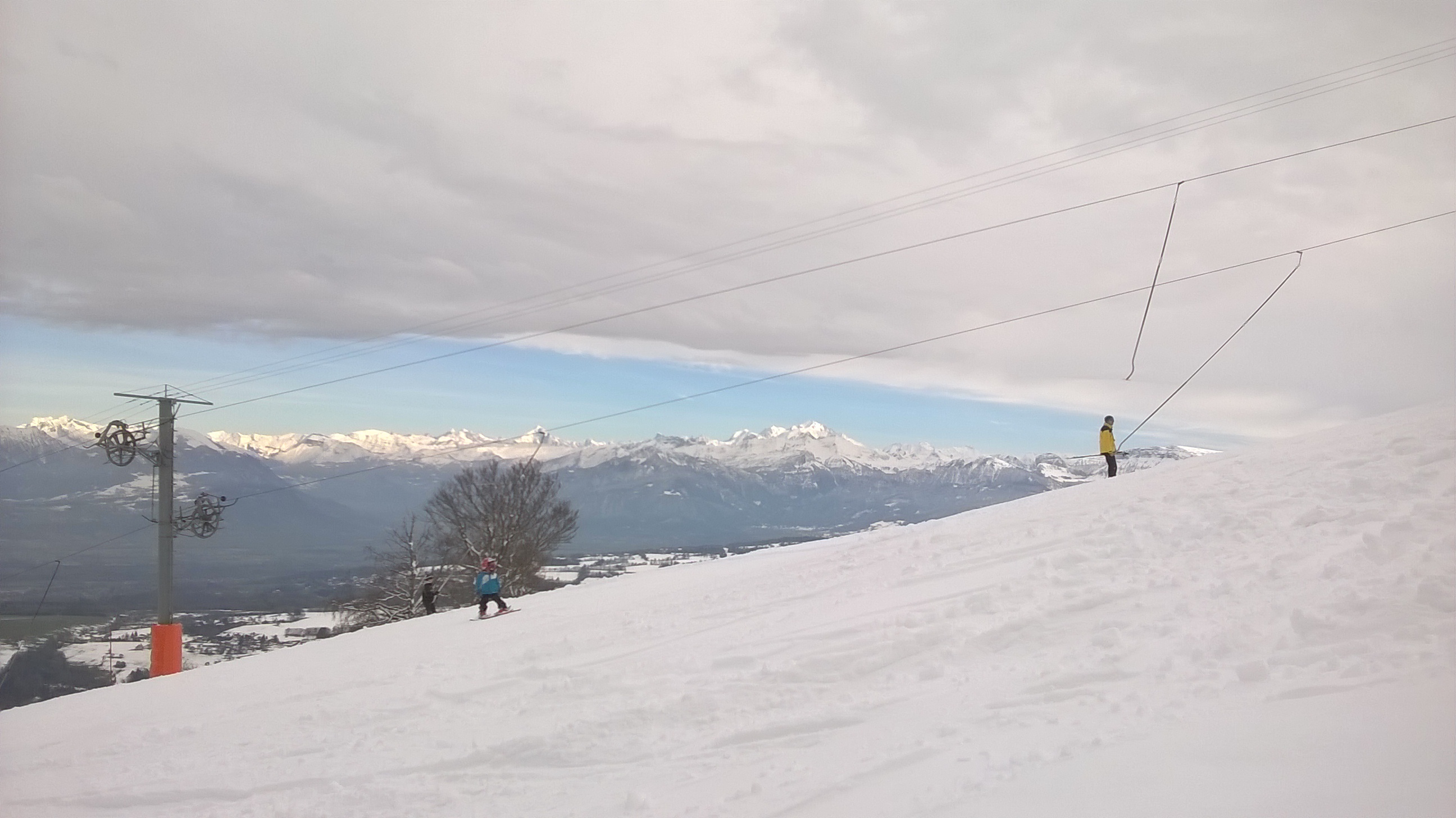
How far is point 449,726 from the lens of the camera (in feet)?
38.0

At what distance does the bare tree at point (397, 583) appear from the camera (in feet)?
165

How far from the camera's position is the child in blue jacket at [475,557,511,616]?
22.9 meters

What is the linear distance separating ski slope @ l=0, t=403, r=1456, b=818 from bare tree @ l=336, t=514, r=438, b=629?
33.3 metres

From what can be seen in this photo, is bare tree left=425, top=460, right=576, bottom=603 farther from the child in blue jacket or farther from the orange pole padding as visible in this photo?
the child in blue jacket

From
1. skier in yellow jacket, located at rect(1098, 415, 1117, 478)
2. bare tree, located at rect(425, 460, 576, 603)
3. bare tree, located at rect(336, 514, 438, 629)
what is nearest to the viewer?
skier in yellow jacket, located at rect(1098, 415, 1117, 478)

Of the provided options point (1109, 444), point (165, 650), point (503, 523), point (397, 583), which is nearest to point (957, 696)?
point (1109, 444)

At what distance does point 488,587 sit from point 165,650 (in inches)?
396

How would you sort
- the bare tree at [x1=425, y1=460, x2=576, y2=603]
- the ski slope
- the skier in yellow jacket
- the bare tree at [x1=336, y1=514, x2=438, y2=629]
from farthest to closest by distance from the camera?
the bare tree at [x1=425, y1=460, x2=576, y2=603] → the bare tree at [x1=336, y1=514, x2=438, y2=629] → the skier in yellow jacket → the ski slope

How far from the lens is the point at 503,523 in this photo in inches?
2063

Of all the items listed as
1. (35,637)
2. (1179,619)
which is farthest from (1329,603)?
(35,637)

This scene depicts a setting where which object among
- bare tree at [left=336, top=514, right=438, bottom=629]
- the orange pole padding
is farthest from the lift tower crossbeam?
bare tree at [left=336, top=514, right=438, bottom=629]

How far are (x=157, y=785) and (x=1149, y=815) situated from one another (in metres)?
11.2

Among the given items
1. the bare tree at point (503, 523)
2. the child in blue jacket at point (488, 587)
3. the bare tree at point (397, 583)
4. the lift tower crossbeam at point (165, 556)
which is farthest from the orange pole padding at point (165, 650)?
the bare tree at point (503, 523)

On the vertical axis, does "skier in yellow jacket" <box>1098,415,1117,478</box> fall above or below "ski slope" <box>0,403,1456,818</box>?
above
